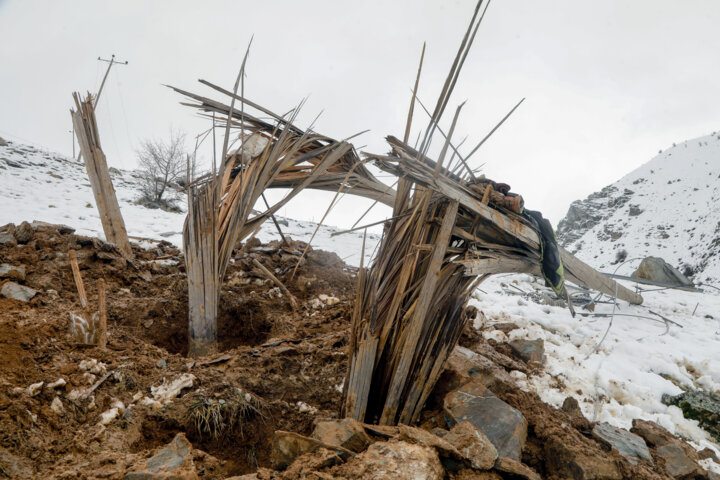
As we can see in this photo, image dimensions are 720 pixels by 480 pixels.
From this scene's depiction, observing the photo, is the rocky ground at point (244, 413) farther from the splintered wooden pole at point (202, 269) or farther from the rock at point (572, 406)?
the splintered wooden pole at point (202, 269)

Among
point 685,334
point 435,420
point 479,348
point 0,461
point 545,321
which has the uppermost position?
point 685,334

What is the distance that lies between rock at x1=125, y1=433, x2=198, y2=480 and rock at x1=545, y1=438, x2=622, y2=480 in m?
1.25

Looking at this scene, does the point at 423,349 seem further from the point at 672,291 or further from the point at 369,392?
the point at 672,291

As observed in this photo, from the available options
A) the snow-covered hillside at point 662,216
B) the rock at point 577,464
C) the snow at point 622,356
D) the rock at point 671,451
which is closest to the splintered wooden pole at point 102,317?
the rock at point 577,464

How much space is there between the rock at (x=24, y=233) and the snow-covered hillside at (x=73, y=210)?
0.96 metres

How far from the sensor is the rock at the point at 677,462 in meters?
1.42

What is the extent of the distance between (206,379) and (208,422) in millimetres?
250

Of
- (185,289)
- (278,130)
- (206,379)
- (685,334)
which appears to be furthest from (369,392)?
(685,334)

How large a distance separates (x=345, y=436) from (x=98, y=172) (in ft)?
12.8

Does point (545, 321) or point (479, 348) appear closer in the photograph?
point (479, 348)

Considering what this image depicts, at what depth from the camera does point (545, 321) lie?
127 inches

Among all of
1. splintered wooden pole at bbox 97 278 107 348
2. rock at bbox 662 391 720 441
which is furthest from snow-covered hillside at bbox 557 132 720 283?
splintered wooden pole at bbox 97 278 107 348

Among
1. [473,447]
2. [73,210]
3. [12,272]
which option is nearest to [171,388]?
[473,447]

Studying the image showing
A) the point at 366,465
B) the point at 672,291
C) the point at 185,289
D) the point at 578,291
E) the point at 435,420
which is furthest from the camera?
the point at 672,291
